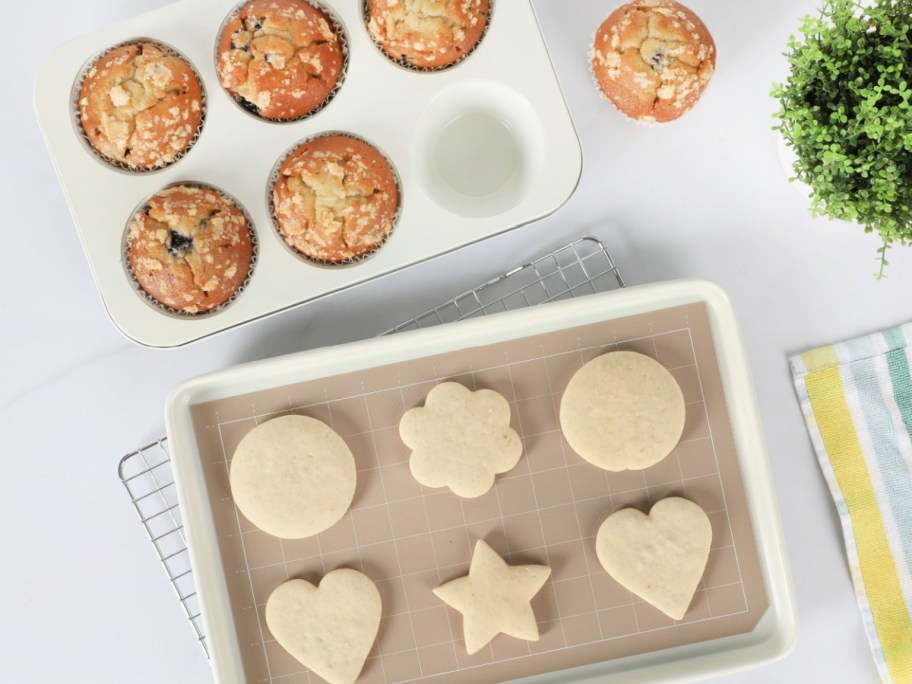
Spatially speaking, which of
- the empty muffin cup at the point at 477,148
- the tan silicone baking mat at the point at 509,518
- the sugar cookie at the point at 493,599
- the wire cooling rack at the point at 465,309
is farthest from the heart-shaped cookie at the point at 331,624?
the empty muffin cup at the point at 477,148

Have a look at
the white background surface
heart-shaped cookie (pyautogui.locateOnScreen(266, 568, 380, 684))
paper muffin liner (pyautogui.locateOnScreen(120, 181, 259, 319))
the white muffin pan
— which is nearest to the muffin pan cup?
the white muffin pan

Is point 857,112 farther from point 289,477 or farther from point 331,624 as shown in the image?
point 331,624

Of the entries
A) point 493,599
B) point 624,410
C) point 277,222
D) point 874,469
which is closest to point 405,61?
point 277,222

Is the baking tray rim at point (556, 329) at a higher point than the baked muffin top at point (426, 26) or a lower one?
lower

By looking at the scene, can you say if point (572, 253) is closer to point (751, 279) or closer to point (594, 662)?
point (751, 279)

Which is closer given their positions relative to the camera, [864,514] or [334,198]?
[334,198]

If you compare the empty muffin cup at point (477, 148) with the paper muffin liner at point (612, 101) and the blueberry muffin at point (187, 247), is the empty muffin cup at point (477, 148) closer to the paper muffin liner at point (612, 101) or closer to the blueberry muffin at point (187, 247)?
the paper muffin liner at point (612, 101)
